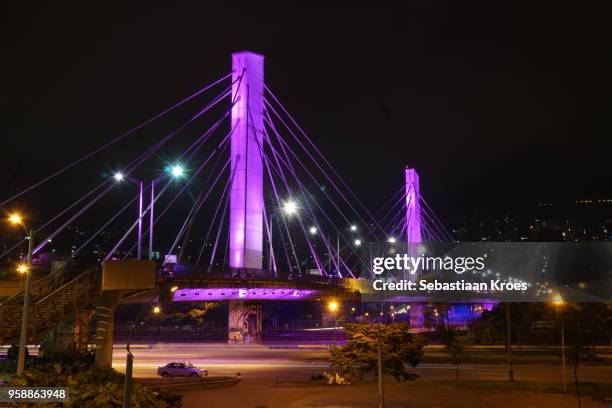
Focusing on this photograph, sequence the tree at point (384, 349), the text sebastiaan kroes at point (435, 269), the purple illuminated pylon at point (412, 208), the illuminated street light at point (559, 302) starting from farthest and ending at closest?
the purple illuminated pylon at point (412, 208), the illuminated street light at point (559, 302), the text sebastiaan kroes at point (435, 269), the tree at point (384, 349)

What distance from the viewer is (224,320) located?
402ft

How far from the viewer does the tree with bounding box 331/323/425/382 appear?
3145 cm

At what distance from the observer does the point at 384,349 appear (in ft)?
103

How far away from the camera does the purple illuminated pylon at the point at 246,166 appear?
5938 centimetres

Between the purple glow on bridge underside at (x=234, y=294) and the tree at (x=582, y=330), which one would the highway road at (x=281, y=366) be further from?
the purple glow on bridge underside at (x=234, y=294)

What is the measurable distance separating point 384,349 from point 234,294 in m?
26.5

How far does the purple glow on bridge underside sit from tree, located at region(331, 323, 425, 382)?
61.6ft

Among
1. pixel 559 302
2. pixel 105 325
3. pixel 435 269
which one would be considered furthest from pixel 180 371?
pixel 559 302

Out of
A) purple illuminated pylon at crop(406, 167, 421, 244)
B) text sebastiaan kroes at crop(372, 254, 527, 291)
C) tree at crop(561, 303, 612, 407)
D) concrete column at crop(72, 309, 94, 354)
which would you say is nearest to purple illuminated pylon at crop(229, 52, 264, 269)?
text sebastiaan kroes at crop(372, 254, 527, 291)

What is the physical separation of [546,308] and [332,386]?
4450cm

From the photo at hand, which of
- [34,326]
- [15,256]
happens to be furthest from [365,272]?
[34,326]

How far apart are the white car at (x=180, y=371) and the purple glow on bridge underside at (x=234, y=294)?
456 inches

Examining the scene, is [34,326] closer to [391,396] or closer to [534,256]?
[391,396]

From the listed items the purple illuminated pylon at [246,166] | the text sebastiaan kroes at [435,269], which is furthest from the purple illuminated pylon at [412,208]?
the text sebastiaan kroes at [435,269]
